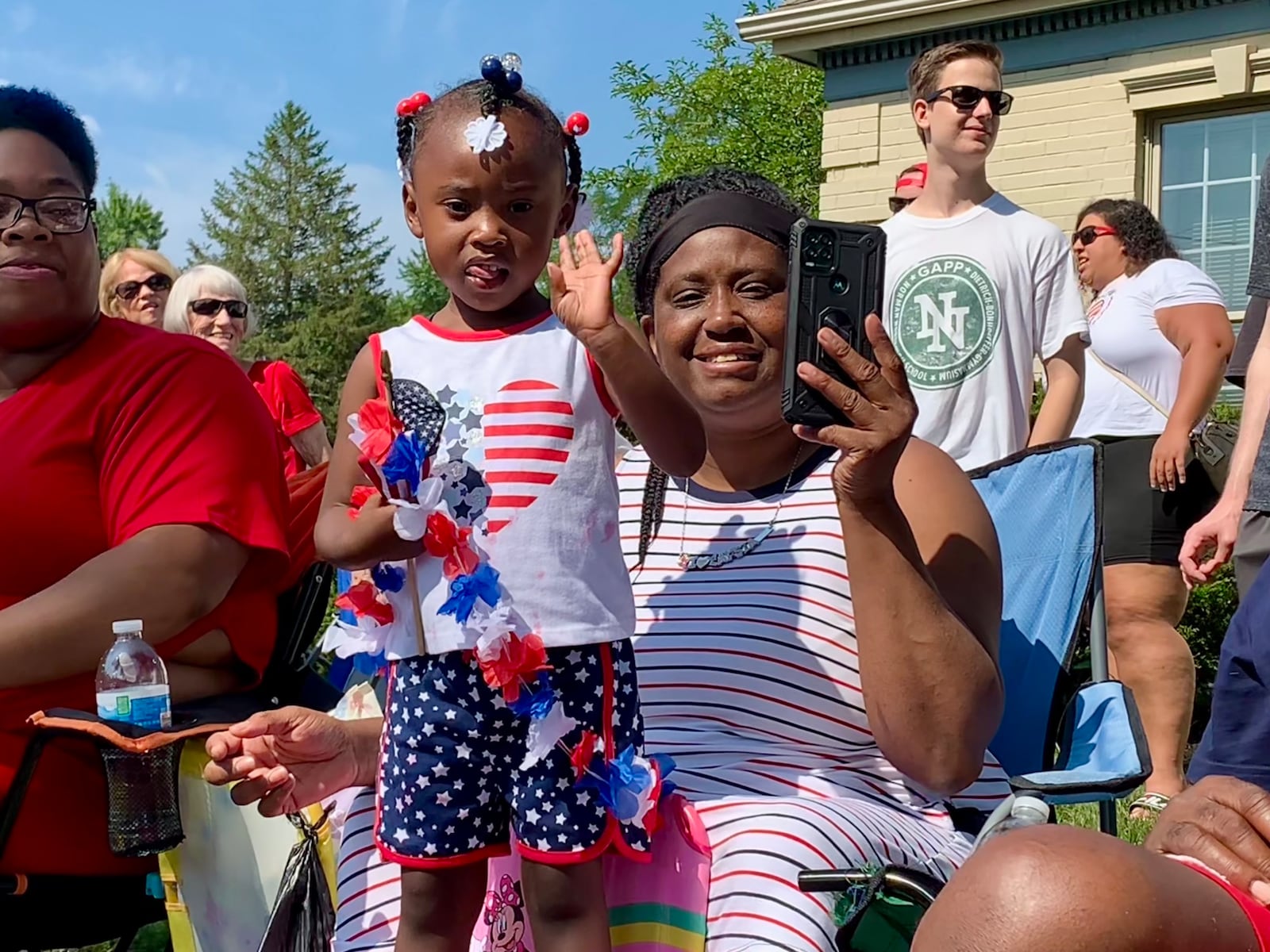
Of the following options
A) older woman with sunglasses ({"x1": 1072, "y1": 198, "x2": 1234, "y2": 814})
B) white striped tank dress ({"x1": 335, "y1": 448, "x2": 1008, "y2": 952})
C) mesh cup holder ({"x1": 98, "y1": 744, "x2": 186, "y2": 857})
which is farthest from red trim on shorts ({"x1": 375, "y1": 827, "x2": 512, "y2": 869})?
older woman with sunglasses ({"x1": 1072, "y1": 198, "x2": 1234, "y2": 814})

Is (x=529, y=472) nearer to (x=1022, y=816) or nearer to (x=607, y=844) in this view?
(x=607, y=844)

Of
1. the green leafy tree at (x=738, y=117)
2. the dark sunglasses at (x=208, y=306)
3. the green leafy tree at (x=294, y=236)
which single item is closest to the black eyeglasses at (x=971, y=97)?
the dark sunglasses at (x=208, y=306)

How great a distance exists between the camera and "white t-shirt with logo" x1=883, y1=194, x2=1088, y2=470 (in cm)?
442

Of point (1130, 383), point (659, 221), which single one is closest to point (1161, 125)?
point (1130, 383)

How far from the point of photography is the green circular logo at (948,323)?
4.46 metres

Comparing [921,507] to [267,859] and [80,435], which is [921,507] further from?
[80,435]

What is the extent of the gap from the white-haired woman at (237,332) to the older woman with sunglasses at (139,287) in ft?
0.16

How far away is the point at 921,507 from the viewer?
2553 millimetres

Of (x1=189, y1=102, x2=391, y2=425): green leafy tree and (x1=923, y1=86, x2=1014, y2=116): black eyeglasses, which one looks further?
(x1=189, y1=102, x2=391, y2=425): green leafy tree

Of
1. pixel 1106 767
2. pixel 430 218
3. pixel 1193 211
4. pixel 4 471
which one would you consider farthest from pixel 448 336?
pixel 1193 211

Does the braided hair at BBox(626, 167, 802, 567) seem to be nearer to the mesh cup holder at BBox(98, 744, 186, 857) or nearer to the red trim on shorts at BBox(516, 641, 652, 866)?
the red trim on shorts at BBox(516, 641, 652, 866)

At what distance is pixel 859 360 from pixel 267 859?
53.9 inches

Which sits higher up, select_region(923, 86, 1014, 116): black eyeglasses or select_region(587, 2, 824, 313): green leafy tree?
select_region(587, 2, 824, 313): green leafy tree

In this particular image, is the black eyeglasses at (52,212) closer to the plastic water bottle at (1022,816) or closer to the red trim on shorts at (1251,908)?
the plastic water bottle at (1022,816)
